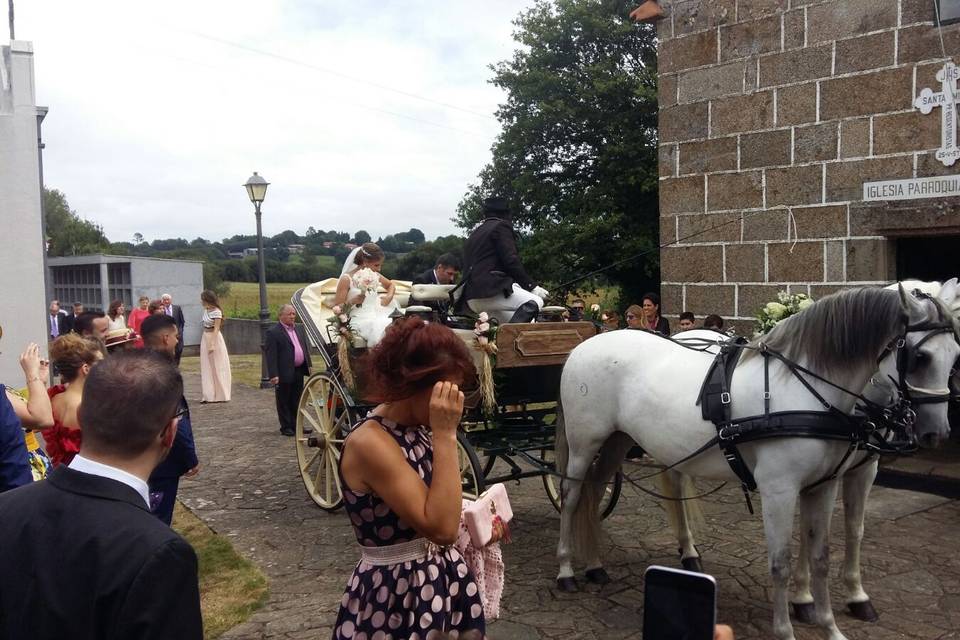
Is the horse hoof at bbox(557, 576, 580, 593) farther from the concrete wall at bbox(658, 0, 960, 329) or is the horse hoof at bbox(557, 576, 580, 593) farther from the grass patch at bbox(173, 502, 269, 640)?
the concrete wall at bbox(658, 0, 960, 329)

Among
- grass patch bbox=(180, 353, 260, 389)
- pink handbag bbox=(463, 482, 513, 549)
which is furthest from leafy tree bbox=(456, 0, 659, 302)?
pink handbag bbox=(463, 482, 513, 549)

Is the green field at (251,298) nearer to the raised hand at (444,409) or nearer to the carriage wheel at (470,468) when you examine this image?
the carriage wheel at (470,468)

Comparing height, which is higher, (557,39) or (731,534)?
(557,39)

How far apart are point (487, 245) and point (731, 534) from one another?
9.49 feet

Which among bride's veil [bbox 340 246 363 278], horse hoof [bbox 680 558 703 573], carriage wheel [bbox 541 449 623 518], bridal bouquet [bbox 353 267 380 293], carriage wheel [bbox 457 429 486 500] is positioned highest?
bride's veil [bbox 340 246 363 278]

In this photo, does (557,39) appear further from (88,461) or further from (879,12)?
(88,461)

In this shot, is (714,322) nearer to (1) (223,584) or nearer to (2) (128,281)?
(1) (223,584)

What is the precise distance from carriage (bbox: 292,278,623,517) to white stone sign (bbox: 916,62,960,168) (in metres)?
3.49

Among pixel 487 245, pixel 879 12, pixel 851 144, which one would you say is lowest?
pixel 487 245

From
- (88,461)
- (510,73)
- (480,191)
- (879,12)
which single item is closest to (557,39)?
(510,73)

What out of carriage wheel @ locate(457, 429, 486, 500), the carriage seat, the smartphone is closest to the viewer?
the smartphone

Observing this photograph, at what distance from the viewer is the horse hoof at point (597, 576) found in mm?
5270

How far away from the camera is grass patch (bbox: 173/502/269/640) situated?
483 cm

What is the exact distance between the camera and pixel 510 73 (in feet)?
85.1
